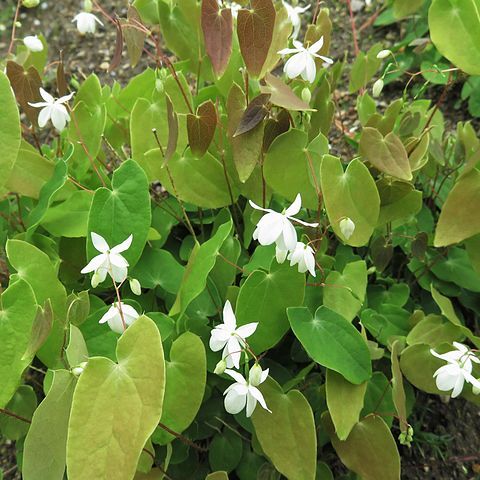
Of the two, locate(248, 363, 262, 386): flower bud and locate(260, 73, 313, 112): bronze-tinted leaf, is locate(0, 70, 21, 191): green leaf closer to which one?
locate(260, 73, 313, 112): bronze-tinted leaf

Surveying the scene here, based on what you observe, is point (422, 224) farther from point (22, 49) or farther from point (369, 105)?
point (22, 49)

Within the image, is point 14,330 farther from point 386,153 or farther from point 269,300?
point 386,153

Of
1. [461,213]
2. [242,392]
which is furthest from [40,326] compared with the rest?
[461,213]

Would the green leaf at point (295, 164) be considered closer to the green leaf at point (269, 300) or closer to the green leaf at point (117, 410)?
the green leaf at point (269, 300)

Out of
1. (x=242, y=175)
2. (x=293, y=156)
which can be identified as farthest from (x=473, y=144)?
(x=242, y=175)

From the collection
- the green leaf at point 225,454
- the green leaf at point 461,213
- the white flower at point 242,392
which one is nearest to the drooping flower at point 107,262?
the white flower at point 242,392
